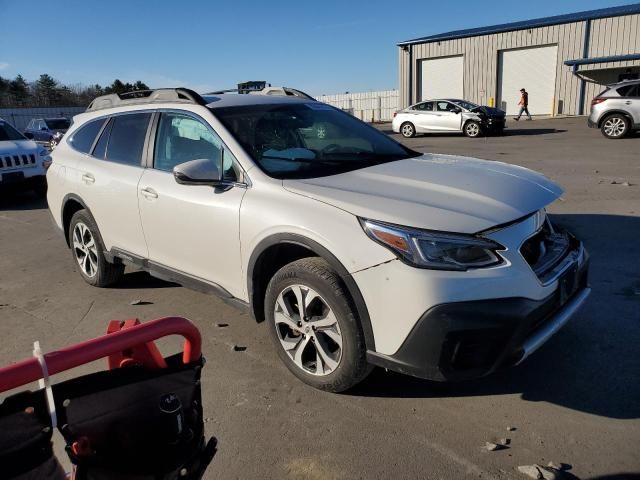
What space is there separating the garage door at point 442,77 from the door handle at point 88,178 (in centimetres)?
3205

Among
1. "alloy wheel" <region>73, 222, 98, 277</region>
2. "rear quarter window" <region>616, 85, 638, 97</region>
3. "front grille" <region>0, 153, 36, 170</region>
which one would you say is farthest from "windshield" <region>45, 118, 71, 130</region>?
"rear quarter window" <region>616, 85, 638, 97</region>

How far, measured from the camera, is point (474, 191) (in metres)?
3.00

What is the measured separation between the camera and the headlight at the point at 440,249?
101 inches

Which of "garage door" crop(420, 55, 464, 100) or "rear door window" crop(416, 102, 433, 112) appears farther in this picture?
"garage door" crop(420, 55, 464, 100)

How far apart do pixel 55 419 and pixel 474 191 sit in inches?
93.7

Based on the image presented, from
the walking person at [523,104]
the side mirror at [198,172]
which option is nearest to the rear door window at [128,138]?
the side mirror at [198,172]

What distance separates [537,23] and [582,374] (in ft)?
107

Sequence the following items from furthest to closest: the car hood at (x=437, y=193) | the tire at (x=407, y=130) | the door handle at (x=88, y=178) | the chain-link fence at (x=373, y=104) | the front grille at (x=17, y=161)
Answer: the chain-link fence at (x=373, y=104) < the tire at (x=407, y=130) < the front grille at (x=17, y=161) < the door handle at (x=88, y=178) < the car hood at (x=437, y=193)

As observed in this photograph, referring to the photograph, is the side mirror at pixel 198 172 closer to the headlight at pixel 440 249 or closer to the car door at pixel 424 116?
the headlight at pixel 440 249

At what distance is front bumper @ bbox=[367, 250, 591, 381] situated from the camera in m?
2.52

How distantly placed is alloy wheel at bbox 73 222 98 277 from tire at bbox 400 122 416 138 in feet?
62.3

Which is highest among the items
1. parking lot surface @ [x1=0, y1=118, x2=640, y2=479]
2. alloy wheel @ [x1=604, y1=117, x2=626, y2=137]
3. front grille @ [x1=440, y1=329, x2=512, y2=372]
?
alloy wheel @ [x1=604, y1=117, x2=626, y2=137]

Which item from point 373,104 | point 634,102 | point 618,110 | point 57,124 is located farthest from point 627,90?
point 373,104

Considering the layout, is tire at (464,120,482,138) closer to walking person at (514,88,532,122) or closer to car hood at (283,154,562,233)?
walking person at (514,88,532,122)
